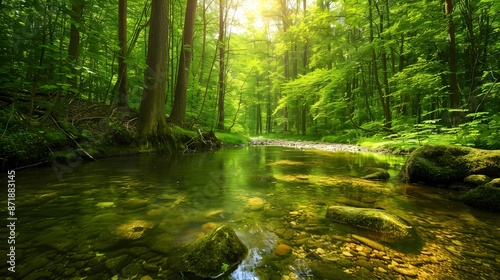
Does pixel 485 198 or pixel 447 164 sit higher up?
pixel 447 164

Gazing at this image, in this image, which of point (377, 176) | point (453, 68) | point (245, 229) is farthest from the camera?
point (453, 68)

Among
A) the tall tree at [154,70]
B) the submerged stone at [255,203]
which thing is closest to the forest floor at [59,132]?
the tall tree at [154,70]

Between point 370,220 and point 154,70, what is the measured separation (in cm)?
792

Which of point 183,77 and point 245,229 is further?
point 183,77

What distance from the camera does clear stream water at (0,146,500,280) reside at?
1.76 meters

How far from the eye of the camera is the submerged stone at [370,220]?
7.98ft

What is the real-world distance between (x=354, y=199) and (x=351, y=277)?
2.10 meters

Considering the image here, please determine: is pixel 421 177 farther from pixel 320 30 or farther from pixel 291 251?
pixel 320 30

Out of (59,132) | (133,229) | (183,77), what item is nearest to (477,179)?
(133,229)

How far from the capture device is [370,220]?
2559mm

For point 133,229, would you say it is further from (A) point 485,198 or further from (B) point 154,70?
(B) point 154,70

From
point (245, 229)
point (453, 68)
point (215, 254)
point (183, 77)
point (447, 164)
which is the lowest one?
point (245, 229)

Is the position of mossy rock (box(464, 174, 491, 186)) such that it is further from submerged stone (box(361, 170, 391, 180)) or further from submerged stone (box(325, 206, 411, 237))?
submerged stone (box(325, 206, 411, 237))

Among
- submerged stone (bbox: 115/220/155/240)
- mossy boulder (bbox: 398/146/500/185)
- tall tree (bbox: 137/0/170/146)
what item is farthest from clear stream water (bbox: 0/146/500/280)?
tall tree (bbox: 137/0/170/146)
